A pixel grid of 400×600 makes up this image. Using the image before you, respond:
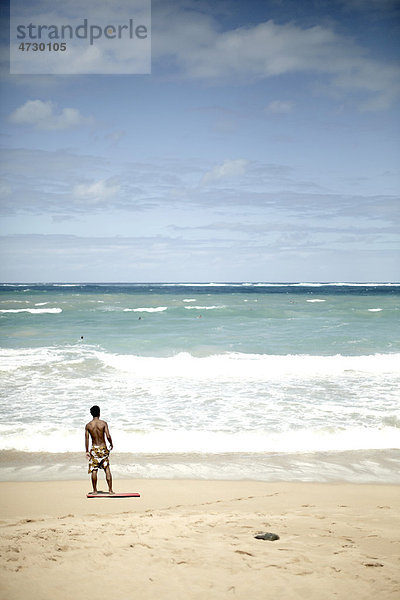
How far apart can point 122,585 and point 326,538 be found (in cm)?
240

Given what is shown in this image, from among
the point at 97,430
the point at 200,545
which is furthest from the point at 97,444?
the point at 200,545

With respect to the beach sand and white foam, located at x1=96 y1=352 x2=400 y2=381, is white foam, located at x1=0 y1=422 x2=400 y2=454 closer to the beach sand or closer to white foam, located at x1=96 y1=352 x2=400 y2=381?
the beach sand

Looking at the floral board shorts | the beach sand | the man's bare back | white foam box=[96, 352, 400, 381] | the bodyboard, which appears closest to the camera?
the beach sand

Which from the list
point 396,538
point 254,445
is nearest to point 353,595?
point 396,538

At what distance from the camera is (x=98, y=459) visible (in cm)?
732

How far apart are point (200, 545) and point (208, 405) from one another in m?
7.94

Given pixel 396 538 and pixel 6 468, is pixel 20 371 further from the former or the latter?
pixel 396 538

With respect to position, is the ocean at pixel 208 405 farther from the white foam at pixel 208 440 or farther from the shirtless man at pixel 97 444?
the shirtless man at pixel 97 444

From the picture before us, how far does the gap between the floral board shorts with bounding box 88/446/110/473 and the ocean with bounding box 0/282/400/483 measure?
2.82 feet

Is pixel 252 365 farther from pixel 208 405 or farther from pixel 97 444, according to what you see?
pixel 97 444

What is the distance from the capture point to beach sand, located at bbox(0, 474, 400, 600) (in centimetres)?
407

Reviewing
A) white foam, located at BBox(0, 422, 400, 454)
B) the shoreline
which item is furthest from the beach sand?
white foam, located at BBox(0, 422, 400, 454)

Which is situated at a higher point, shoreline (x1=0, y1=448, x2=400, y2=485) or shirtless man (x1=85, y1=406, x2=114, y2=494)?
shirtless man (x1=85, y1=406, x2=114, y2=494)

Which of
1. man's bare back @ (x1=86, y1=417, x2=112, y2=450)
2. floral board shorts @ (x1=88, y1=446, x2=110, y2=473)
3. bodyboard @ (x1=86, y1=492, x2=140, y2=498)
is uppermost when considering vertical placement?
man's bare back @ (x1=86, y1=417, x2=112, y2=450)
